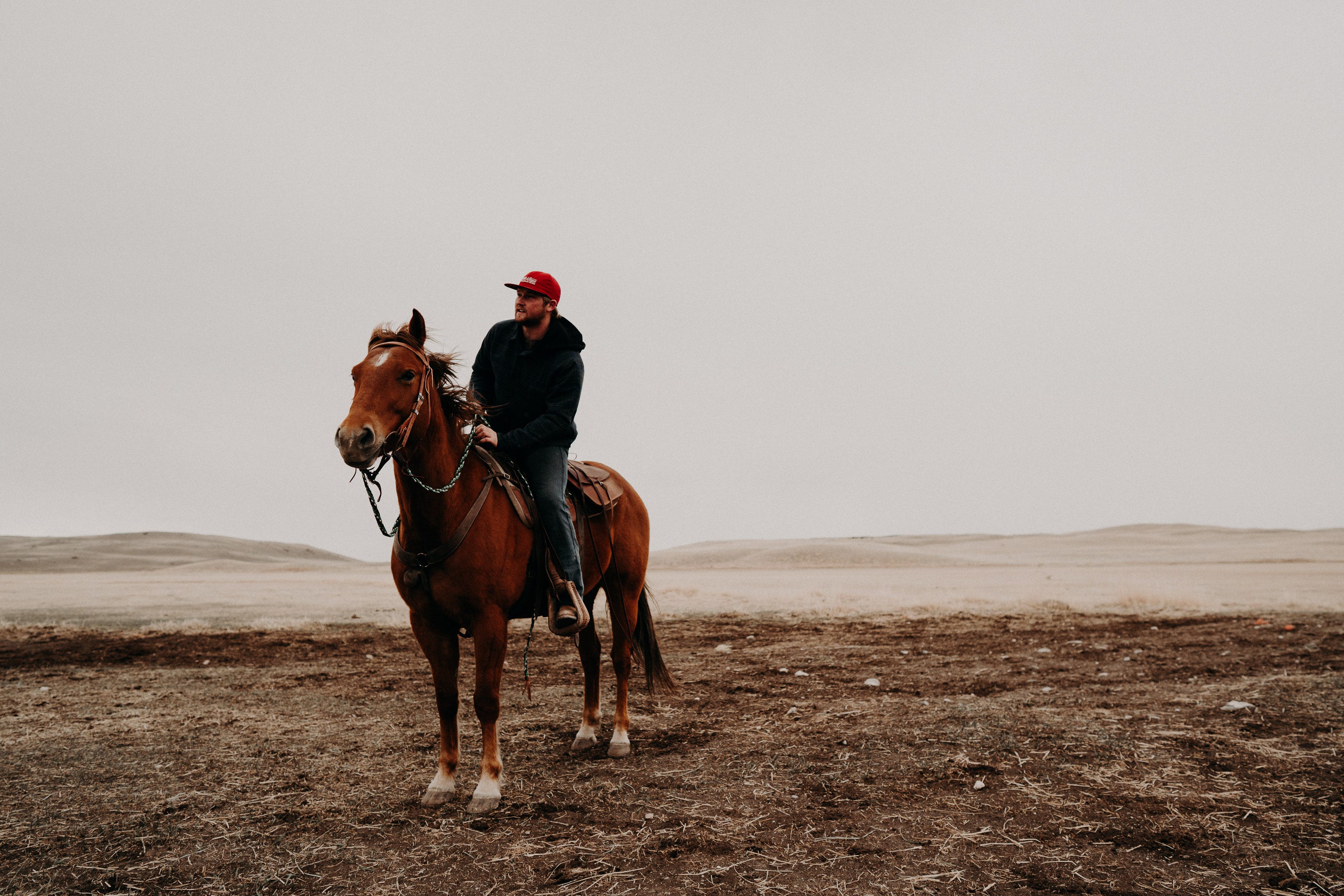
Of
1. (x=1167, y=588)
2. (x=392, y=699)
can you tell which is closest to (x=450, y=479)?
(x=392, y=699)

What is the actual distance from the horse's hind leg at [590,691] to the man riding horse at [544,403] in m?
0.87

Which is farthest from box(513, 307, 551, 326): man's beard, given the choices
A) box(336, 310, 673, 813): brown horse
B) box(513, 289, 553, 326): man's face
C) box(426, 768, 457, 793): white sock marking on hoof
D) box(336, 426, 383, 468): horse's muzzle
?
box(426, 768, 457, 793): white sock marking on hoof

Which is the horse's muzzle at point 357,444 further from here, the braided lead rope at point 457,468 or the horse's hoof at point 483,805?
the horse's hoof at point 483,805

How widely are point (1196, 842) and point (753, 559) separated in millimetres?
54925

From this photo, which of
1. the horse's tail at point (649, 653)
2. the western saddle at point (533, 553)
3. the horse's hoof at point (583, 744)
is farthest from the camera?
the horse's tail at point (649, 653)

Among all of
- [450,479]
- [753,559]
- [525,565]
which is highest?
[450,479]

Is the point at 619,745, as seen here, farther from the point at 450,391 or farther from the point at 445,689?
the point at 450,391

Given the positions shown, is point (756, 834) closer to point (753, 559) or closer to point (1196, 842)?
point (1196, 842)

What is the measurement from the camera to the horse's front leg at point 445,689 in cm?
550

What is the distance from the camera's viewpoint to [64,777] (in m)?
5.96

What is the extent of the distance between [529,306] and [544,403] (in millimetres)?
835

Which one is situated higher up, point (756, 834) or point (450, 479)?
point (450, 479)

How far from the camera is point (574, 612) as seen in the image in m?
5.66

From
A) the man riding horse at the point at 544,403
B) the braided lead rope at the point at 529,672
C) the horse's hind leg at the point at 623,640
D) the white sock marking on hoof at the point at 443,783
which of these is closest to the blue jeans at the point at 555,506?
the man riding horse at the point at 544,403
